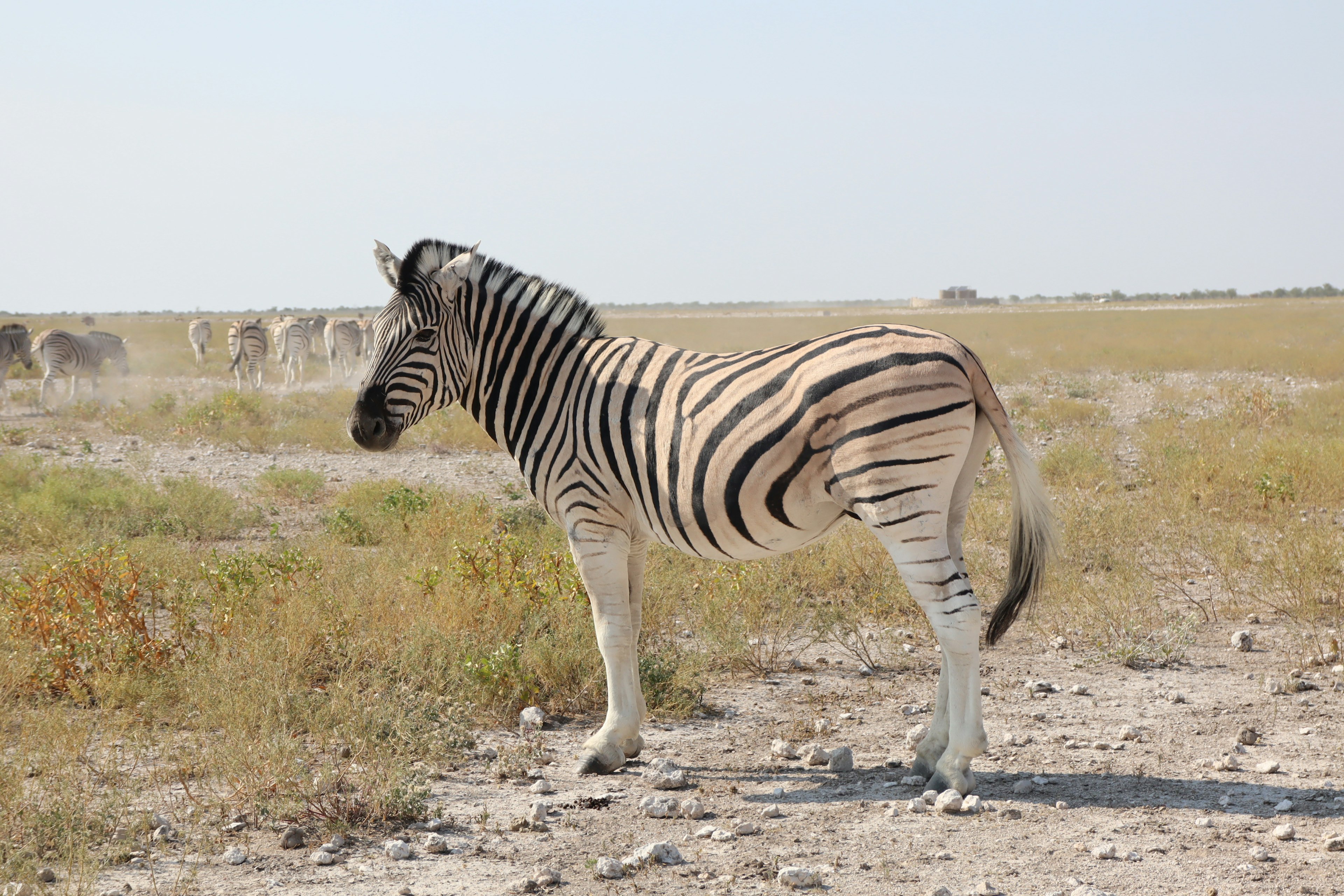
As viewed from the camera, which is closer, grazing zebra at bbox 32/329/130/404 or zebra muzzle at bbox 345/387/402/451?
zebra muzzle at bbox 345/387/402/451

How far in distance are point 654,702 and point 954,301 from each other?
418 ft

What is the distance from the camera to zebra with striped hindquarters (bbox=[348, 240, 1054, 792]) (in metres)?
4.35

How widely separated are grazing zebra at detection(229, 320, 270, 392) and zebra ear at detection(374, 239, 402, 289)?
25.1 metres

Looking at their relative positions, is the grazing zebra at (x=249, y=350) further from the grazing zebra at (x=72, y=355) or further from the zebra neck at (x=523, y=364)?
the zebra neck at (x=523, y=364)

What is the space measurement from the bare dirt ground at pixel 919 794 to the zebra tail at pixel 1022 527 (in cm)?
85

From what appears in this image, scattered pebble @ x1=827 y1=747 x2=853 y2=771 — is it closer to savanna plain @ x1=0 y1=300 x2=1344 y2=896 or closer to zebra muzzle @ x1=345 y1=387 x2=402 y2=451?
savanna plain @ x1=0 y1=300 x2=1344 y2=896

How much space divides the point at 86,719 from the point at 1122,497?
9.61 metres

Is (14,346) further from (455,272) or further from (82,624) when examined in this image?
(455,272)

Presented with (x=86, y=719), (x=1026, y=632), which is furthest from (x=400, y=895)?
(x=1026, y=632)

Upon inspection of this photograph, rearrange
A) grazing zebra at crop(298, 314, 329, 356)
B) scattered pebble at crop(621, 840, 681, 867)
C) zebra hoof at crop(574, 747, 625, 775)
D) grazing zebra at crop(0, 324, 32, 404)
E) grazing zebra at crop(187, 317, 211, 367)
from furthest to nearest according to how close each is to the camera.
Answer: grazing zebra at crop(187, 317, 211, 367)
grazing zebra at crop(298, 314, 329, 356)
grazing zebra at crop(0, 324, 32, 404)
zebra hoof at crop(574, 747, 625, 775)
scattered pebble at crop(621, 840, 681, 867)

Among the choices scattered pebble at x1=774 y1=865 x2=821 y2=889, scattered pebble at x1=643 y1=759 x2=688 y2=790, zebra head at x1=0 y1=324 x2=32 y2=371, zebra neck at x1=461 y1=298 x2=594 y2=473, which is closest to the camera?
scattered pebble at x1=774 y1=865 x2=821 y2=889

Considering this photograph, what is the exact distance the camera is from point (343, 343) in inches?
1348

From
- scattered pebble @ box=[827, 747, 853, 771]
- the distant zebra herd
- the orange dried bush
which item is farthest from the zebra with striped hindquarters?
the distant zebra herd

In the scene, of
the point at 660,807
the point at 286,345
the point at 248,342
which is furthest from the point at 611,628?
the point at 286,345
